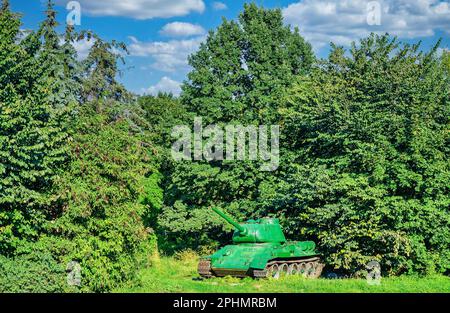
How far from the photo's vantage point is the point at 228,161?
28391 millimetres

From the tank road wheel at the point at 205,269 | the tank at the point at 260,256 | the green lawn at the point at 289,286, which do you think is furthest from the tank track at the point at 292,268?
the tank road wheel at the point at 205,269

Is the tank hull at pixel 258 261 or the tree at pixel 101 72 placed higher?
the tree at pixel 101 72

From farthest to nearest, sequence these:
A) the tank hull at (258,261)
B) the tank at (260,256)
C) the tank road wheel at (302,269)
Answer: the tank road wheel at (302,269)
the tank at (260,256)
the tank hull at (258,261)

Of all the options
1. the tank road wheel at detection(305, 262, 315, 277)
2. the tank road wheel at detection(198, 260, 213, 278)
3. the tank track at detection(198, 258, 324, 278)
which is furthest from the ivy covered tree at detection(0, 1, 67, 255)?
the tank road wheel at detection(305, 262, 315, 277)

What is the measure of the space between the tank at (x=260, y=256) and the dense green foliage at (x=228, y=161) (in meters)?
1.39

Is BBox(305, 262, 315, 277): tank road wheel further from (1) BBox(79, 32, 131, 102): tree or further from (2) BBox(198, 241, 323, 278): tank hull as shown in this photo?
(1) BBox(79, 32, 131, 102): tree

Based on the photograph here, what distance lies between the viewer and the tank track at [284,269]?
20891 millimetres

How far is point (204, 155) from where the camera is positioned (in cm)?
2930

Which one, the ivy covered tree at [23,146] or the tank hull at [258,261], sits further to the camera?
the tank hull at [258,261]

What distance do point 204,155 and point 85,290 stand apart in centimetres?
1295

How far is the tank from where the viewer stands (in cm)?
2098

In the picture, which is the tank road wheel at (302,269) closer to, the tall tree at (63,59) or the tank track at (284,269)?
the tank track at (284,269)

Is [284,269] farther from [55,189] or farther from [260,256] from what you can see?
[55,189]

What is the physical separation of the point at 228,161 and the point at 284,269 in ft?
24.6
